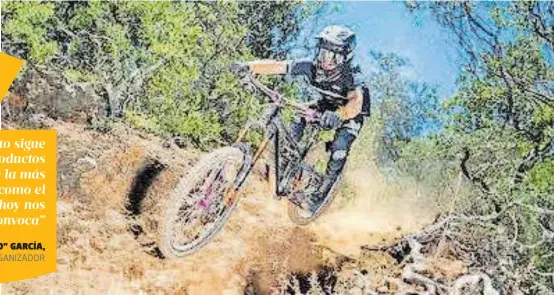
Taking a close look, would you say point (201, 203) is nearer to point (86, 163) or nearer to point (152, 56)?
point (86, 163)

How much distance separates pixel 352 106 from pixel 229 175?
1.92 feet

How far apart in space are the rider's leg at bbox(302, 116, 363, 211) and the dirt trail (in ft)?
0.30

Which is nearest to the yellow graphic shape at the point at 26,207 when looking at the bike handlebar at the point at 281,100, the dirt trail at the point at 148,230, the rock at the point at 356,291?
the dirt trail at the point at 148,230

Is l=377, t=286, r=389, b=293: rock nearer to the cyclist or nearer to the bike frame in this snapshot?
the cyclist

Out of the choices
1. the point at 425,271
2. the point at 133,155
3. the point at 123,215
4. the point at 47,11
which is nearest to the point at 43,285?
the point at 123,215

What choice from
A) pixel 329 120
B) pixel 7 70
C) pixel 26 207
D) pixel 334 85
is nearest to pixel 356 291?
pixel 329 120

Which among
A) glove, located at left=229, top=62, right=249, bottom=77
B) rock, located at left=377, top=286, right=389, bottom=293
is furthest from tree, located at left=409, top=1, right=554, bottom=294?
glove, located at left=229, top=62, right=249, bottom=77

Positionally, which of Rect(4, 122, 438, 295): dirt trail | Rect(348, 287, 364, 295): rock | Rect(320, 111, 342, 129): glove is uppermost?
Rect(320, 111, 342, 129): glove

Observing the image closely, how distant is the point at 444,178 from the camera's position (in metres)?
3.35

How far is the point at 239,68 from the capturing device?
10.1 ft

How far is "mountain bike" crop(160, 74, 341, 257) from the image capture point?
2.80 metres

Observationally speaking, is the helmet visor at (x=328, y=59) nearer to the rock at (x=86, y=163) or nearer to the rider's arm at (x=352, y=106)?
the rider's arm at (x=352, y=106)

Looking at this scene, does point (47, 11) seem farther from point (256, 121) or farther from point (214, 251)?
point (214, 251)

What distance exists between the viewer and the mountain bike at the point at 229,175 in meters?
2.80
